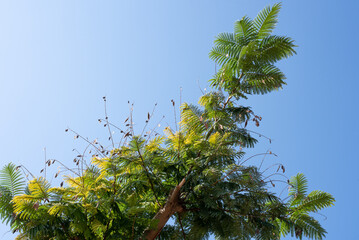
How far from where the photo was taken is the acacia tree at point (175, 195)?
202 inches

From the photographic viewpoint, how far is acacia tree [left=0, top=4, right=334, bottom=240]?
512 centimetres

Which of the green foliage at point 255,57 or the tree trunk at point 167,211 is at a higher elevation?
the green foliage at point 255,57

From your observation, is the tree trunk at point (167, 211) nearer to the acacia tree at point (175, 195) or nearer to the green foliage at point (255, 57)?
the acacia tree at point (175, 195)

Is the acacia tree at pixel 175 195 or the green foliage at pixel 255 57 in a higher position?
the green foliage at pixel 255 57

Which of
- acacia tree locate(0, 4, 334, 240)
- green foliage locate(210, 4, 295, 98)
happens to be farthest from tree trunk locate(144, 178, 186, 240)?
green foliage locate(210, 4, 295, 98)

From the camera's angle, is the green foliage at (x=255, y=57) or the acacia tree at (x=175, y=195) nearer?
the acacia tree at (x=175, y=195)

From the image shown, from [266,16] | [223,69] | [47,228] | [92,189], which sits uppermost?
[266,16]

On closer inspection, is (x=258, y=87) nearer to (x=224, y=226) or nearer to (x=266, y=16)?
(x=266, y=16)

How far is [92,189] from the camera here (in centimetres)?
525

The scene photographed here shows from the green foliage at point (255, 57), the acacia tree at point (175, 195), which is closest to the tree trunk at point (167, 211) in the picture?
the acacia tree at point (175, 195)

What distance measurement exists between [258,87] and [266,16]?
1029 millimetres

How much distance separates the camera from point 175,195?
5.59 metres

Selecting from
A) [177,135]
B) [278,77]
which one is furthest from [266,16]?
[177,135]

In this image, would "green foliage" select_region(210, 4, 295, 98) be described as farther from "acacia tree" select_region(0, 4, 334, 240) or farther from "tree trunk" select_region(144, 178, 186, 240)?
"tree trunk" select_region(144, 178, 186, 240)
